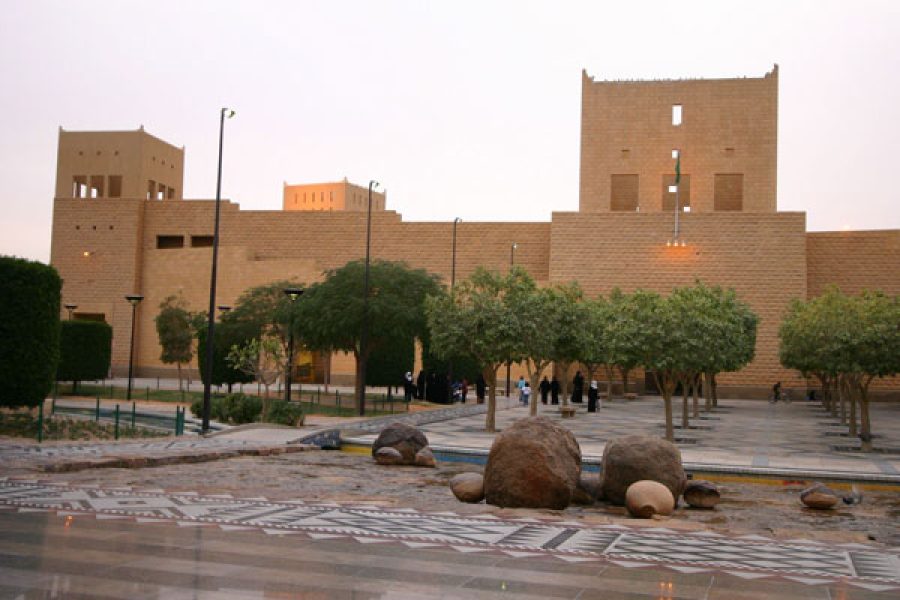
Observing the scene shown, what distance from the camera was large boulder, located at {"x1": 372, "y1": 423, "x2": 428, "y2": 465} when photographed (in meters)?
17.4

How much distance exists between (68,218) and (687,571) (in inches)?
2540

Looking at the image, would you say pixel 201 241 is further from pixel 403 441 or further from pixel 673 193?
pixel 403 441

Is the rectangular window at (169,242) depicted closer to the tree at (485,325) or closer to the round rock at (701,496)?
the tree at (485,325)

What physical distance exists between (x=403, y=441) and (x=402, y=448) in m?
0.17

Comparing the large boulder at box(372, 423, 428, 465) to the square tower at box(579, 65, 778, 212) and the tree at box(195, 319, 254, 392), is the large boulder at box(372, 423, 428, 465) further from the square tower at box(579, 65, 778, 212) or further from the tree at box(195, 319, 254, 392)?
the square tower at box(579, 65, 778, 212)

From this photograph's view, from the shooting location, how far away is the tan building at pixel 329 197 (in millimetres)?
103250

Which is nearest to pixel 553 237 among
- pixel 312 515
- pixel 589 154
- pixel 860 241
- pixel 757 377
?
pixel 589 154

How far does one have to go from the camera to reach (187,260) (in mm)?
62656

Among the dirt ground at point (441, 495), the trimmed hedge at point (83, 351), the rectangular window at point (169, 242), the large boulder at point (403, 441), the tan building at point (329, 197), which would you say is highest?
the tan building at point (329, 197)

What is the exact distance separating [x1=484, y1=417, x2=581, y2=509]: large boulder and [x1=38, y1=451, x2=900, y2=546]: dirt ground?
248 millimetres

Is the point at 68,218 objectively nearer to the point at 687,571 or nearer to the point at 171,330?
the point at 171,330

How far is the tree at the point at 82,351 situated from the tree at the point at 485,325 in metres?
15.8

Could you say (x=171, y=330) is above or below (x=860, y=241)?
below

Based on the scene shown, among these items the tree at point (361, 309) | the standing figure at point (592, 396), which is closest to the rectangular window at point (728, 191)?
the standing figure at point (592, 396)
